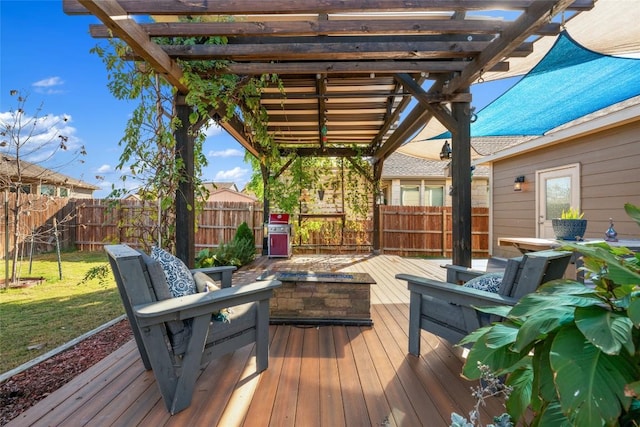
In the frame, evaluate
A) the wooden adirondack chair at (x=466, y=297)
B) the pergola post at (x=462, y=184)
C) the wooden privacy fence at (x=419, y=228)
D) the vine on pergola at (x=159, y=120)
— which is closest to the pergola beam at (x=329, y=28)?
the vine on pergola at (x=159, y=120)

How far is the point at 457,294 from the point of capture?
6.81 ft

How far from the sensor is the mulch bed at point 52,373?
1955mm

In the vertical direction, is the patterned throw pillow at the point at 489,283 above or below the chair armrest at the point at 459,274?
above

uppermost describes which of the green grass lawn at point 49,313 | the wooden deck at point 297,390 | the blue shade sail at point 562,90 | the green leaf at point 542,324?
the blue shade sail at point 562,90

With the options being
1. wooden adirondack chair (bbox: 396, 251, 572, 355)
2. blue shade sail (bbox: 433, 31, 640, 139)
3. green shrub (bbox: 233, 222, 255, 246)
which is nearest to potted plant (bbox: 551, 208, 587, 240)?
wooden adirondack chair (bbox: 396, 251, 572, 355)

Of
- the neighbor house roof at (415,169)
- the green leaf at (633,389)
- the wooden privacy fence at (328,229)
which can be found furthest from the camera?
the neighbor house roof at (415,169)

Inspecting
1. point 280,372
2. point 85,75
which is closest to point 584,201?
point 280,372

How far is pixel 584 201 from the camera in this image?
524cm

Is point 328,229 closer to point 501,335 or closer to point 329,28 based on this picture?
point 329,28

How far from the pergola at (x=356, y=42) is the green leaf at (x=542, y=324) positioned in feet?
6.88

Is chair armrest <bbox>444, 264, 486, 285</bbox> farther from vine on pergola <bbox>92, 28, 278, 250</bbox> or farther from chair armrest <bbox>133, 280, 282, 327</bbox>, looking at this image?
vine on pergola <bbox>92, 28, 278, 250</bbox>

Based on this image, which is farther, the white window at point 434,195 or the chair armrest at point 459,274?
the white window at point 434,195

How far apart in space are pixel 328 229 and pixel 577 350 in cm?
813

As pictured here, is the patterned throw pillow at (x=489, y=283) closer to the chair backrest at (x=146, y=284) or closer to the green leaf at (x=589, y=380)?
the green leaf at (x=589, y=380)
